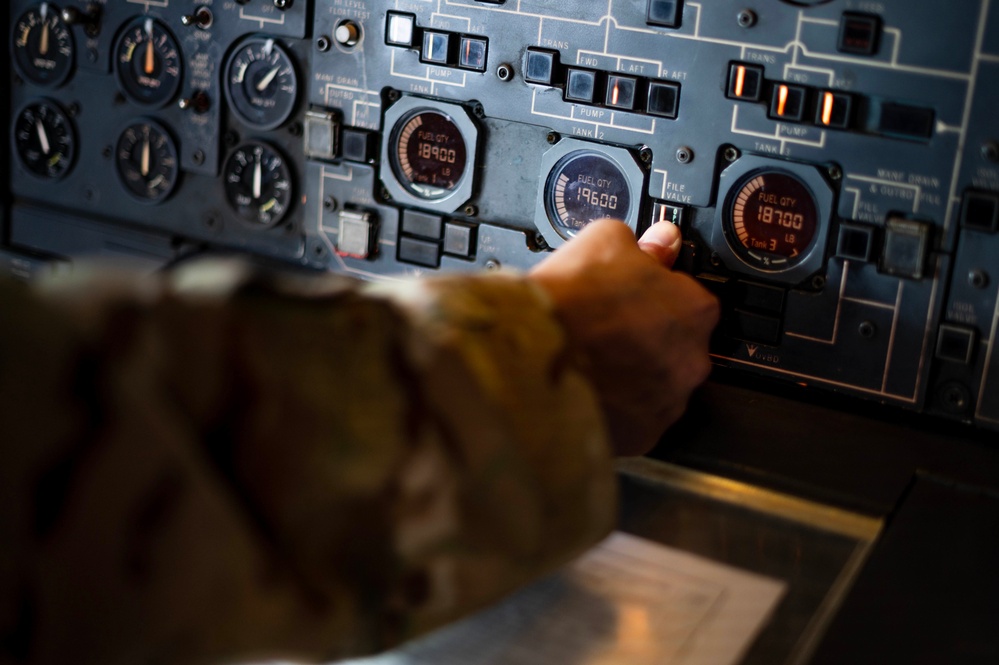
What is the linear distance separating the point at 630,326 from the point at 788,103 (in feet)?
1.73

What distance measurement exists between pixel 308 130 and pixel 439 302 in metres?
1.13

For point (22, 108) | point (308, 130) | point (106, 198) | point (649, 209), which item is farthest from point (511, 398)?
point (22, 108)

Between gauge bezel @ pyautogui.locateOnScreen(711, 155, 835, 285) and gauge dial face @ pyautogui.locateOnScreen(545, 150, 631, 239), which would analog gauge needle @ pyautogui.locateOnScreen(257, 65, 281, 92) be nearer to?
gauge dial face @ pyautogui.locateOnScreen(545, 150, 631, 239)

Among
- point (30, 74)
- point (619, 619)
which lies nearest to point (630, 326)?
point (619, 619)

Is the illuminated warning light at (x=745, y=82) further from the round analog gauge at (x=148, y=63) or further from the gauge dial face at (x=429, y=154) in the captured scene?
the round analog gauge at (x=148, y=63)

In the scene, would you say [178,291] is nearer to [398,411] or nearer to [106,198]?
[398,411]

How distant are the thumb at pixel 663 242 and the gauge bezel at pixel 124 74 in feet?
3.37

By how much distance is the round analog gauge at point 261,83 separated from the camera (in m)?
1.93

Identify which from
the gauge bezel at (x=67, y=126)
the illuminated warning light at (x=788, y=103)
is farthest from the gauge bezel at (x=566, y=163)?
the gauge bezel at (x=67, y=126)

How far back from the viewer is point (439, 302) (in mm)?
878

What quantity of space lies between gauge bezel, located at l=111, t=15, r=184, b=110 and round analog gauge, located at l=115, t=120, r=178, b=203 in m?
0.04

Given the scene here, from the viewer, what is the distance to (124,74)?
2125 millimetres

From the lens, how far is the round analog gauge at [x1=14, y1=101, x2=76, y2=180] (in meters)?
2.21

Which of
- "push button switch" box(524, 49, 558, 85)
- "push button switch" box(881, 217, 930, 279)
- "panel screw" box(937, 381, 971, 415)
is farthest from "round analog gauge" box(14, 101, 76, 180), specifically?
"panel screw" box(937, 381, 971, 415)
